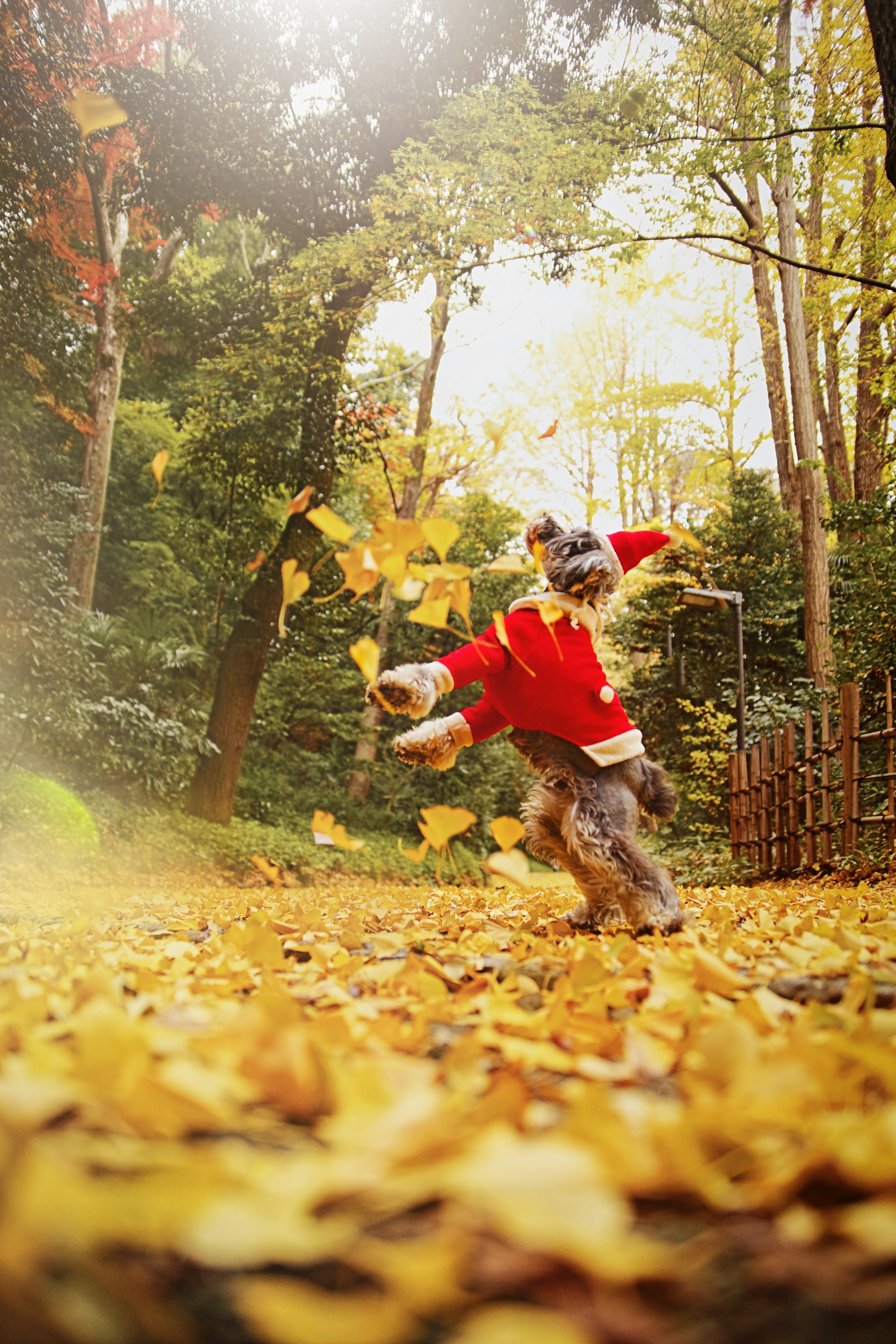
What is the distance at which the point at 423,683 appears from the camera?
2314mm

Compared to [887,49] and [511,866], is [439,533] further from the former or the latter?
[887,49]

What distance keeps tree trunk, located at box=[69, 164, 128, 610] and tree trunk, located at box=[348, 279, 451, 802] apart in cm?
401

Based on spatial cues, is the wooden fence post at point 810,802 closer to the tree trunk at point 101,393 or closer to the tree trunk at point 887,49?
the tree trunk at point 887,49

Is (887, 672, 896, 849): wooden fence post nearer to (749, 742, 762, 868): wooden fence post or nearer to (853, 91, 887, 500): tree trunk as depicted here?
(749, 742, 762, 868): wooden fence post

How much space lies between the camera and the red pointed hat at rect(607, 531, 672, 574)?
2727 millimetres

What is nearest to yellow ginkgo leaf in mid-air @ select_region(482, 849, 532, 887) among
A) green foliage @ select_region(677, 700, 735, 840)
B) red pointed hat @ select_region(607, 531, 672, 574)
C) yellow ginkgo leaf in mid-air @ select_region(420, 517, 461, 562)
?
yellow ginkgo leaf in mid-air @ select_region(420, 517, 461, 562)

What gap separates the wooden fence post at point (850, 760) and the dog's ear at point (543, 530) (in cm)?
352

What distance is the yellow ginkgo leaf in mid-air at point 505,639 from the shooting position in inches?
Result: 90.8

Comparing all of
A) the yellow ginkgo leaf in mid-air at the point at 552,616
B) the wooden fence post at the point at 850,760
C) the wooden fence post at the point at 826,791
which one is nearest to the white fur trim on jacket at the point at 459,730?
the yellow ginkgo leaf in mid-air at the point at 552,616

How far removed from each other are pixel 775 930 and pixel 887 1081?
147 centimetres

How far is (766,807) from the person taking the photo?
7027 mm

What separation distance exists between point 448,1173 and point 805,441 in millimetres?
10398

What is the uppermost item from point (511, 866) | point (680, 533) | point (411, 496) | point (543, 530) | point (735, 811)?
point (411, 496)

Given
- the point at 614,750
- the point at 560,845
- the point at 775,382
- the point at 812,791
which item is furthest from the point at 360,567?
the point at 775,382
